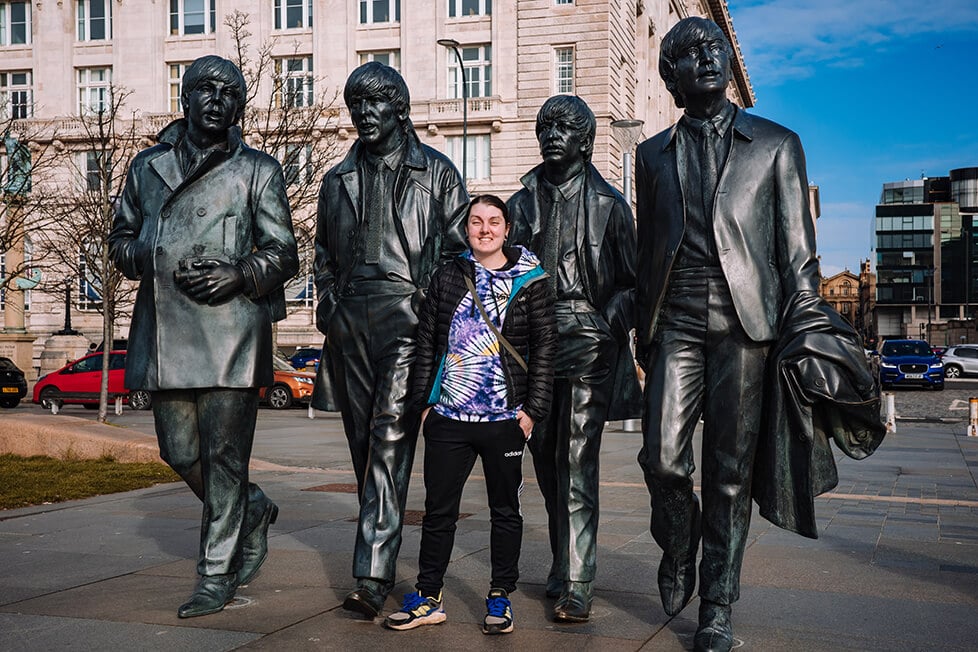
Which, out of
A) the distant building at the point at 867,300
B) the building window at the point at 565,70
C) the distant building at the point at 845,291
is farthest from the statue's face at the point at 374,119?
the distant building at the point at 845,291

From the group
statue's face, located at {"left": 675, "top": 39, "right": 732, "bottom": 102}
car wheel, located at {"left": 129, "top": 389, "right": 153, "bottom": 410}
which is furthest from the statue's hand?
car wheel, located at {"left": 129, "top": 389, "right": 153, "bottom": 410}

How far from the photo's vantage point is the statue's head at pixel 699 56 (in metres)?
4.47

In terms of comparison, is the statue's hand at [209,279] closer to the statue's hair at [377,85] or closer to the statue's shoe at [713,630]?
the statue's hair at [377,85]

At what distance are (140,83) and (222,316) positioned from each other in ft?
158

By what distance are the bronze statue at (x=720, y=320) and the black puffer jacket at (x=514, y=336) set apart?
0.45 m

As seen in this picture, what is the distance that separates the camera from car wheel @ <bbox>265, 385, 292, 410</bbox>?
26.6 meters

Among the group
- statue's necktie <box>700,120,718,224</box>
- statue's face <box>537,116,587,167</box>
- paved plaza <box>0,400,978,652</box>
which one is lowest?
paved plaza <box>0,400,978,652</box>

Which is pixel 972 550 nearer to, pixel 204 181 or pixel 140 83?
pixel 204 181

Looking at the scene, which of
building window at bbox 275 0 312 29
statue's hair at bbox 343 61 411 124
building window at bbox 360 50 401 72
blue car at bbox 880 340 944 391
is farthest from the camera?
building window at bbox 275 0 312 29

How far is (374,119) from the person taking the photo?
5160 millimetres

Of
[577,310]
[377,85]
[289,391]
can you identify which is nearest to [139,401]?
[289,391]

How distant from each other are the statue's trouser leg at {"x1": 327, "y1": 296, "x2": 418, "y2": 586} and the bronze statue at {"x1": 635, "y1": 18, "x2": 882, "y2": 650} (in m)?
1.14

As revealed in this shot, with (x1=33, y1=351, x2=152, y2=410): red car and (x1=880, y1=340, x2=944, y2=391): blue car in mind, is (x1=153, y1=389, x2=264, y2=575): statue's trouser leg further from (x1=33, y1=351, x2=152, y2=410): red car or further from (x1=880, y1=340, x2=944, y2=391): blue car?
(x1=880, y1=340, x2=944, y2=391): blue car

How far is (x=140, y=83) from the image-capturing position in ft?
163
